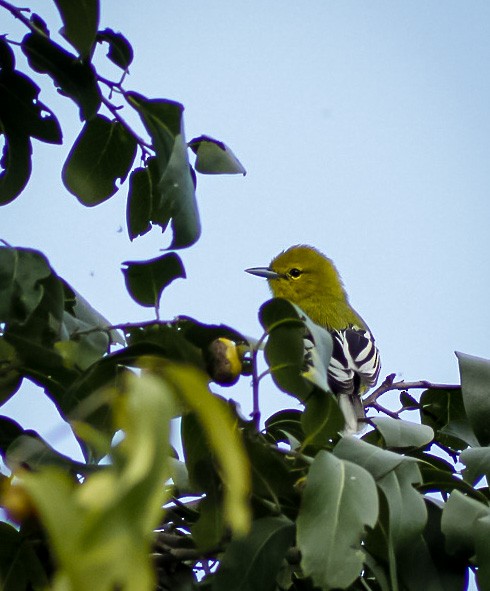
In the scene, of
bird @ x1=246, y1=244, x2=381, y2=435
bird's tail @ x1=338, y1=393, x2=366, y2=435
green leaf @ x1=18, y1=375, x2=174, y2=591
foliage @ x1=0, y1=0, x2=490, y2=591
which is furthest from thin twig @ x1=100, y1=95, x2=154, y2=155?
bird @ x1=246, y1=244, x2=381, y2=435

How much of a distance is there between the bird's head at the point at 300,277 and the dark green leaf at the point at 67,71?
16.3ft

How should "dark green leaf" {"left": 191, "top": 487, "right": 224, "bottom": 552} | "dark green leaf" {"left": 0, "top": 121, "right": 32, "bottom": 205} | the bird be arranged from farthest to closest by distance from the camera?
the bird < "dark green leaf" {"left": 0, "top": 121, "right": 32, "bottom": 205} < "dark green leaf" {"left": 191, "top": 487, "right": 224, "bottom": 552}

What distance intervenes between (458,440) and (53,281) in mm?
1204

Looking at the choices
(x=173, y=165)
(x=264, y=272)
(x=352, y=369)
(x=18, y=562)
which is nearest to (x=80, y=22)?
(x=173, y=165)

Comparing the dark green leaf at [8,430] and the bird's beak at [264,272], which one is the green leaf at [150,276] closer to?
the dark green leaf at [8,430]

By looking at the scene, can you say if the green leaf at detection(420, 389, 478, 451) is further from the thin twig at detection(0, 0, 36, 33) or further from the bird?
the bird

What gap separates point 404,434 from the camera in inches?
75.0

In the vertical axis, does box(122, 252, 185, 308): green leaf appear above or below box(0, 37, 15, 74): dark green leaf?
below

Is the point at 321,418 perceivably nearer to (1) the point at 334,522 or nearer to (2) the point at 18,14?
(1) the point at 334,522

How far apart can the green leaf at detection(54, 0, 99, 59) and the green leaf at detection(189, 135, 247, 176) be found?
44 cm

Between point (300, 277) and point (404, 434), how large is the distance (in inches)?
195

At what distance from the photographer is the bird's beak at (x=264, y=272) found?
673 cm

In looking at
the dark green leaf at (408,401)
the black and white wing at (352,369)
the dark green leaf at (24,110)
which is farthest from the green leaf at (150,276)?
the black and white wing at (352,369)

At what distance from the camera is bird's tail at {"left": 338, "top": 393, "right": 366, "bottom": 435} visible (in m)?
4.39
